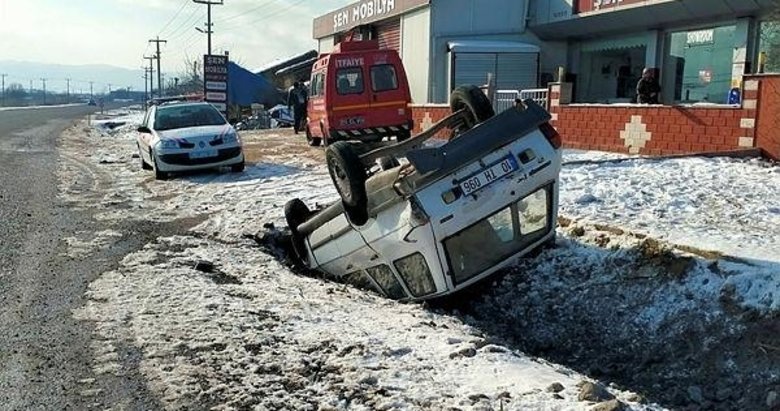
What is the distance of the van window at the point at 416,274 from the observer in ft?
19.5

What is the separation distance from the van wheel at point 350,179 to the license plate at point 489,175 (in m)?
0.88

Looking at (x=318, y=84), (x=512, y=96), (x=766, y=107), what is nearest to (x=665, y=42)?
(x=512, y=96)

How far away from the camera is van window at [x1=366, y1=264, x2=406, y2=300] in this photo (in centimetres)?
634

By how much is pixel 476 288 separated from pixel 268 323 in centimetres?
236

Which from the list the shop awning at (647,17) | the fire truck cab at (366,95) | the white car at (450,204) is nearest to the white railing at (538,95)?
the fire truck cab at (366,95)

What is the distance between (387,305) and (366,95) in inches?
469

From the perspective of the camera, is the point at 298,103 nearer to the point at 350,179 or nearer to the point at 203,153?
the point at 203,153

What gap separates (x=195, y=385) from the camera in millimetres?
4293

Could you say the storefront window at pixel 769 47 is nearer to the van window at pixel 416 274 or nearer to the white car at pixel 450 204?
the white car at pixel 450 204

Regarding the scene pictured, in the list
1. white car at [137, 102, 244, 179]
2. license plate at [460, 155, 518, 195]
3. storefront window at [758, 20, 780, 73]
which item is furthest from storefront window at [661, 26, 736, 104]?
license plate at [460, 155, 518, 195]

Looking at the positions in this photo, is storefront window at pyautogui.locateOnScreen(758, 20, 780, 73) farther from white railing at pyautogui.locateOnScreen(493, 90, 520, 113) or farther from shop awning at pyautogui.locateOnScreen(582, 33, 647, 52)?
white railing at pyautogui.locateOnScreen(493, 90, 520, 113)

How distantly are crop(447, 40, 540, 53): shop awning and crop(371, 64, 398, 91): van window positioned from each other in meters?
7.87

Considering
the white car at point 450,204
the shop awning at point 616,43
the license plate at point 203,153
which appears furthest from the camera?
the shop awning at point 616,43

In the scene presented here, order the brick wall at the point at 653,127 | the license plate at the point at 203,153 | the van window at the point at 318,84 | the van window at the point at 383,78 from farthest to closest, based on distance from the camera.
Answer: the van window at the point at 318,84
the van window at the point at 383,78
the license plate at the point at 203,153
the brick wall at the point at 653,127
